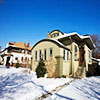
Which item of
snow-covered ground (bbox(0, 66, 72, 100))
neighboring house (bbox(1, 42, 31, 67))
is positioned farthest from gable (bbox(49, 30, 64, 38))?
neighboring house (bbox(1, 42, 31, 67))

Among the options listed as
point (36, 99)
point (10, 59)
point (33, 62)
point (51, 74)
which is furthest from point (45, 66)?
point (10, 59)

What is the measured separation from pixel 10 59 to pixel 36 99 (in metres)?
22.4

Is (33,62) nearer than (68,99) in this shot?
No

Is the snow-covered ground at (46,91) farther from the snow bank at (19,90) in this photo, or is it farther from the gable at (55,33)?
the gable at (55,33)

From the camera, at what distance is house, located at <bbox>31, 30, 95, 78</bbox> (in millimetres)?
9266

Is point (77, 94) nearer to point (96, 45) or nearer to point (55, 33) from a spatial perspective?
point (55, 33)

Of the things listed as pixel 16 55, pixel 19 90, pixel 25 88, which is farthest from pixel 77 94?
pixel 16 55

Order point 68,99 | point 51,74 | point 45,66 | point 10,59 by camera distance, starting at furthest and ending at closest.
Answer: point 10,59 → point 45,66 → point 51,74 → point 68,99

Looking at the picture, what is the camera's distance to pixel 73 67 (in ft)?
33.6

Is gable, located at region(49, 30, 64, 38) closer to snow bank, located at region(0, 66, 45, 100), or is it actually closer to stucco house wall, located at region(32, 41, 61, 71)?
stucco house wall, located at region(32, 41, 61, 71)

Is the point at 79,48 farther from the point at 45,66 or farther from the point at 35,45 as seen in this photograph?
the point at 35,45

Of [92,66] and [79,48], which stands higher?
[79,48]

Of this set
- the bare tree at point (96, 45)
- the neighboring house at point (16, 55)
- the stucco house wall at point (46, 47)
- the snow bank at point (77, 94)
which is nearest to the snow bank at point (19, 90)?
the snow bank at point (77, 94)

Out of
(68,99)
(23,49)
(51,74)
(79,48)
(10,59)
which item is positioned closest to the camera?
(68,99)
